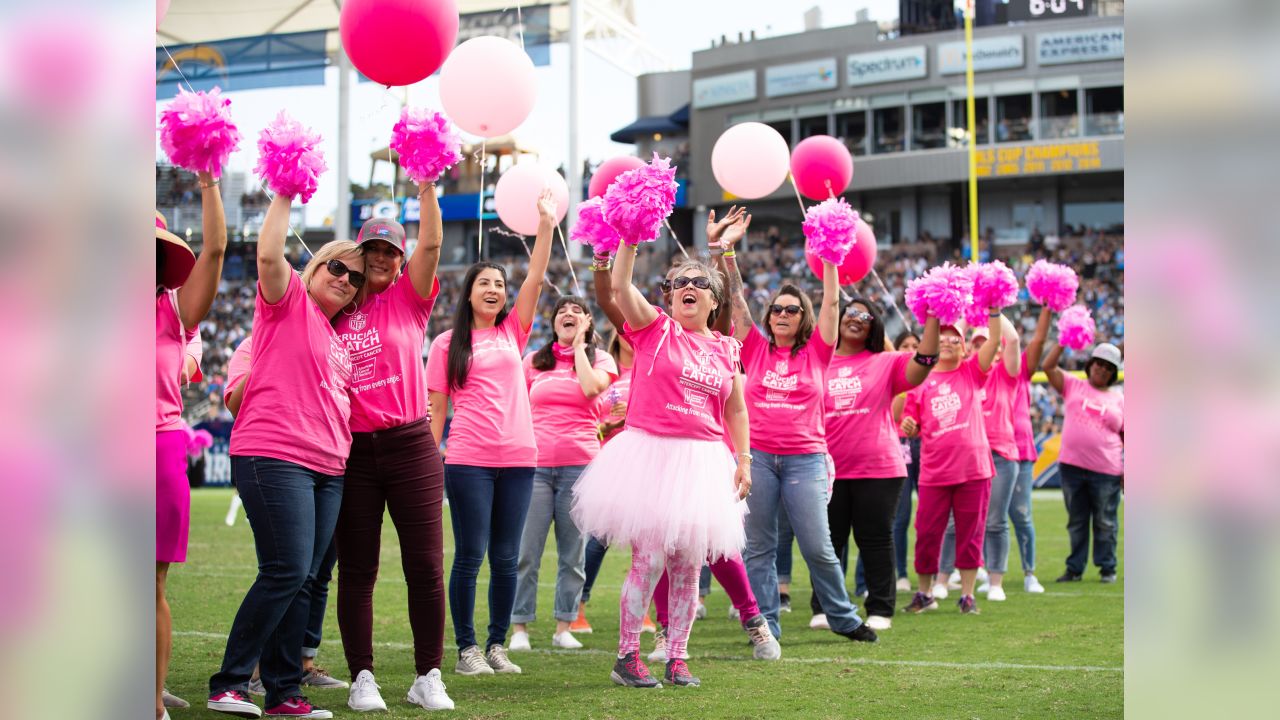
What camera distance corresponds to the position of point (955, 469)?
818 centimetres

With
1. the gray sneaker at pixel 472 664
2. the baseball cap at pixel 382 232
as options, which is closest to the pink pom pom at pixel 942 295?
the gray sneaker at pixel 472 664

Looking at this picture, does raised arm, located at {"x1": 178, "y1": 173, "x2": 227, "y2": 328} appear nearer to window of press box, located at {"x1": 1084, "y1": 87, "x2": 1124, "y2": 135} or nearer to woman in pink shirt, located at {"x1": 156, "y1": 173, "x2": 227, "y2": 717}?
woman in pink shirt, located at {"x1": 156, "y1": 173, "x2": 227, "y2": 717}

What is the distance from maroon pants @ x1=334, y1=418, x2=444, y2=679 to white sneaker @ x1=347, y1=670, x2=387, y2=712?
0.21 ft

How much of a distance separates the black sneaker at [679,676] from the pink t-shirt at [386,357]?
1628 mm

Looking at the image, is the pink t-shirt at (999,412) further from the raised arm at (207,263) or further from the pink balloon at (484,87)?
the raised arm at (207,263)

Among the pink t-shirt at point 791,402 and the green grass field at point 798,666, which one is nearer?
the green grass field at point 798,666

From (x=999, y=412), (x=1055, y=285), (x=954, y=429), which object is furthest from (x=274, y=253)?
(x=999, y=412)

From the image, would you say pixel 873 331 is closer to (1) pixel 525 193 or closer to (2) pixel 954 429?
(2) pixel 954 429

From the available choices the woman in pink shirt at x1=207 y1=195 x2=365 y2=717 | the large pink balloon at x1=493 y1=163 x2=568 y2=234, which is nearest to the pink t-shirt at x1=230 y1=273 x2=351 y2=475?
the woman in pink shirt at x1=207 y1=195 x2=365 y2=717

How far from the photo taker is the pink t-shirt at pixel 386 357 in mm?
4918

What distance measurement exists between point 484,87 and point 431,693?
11.1 ft
